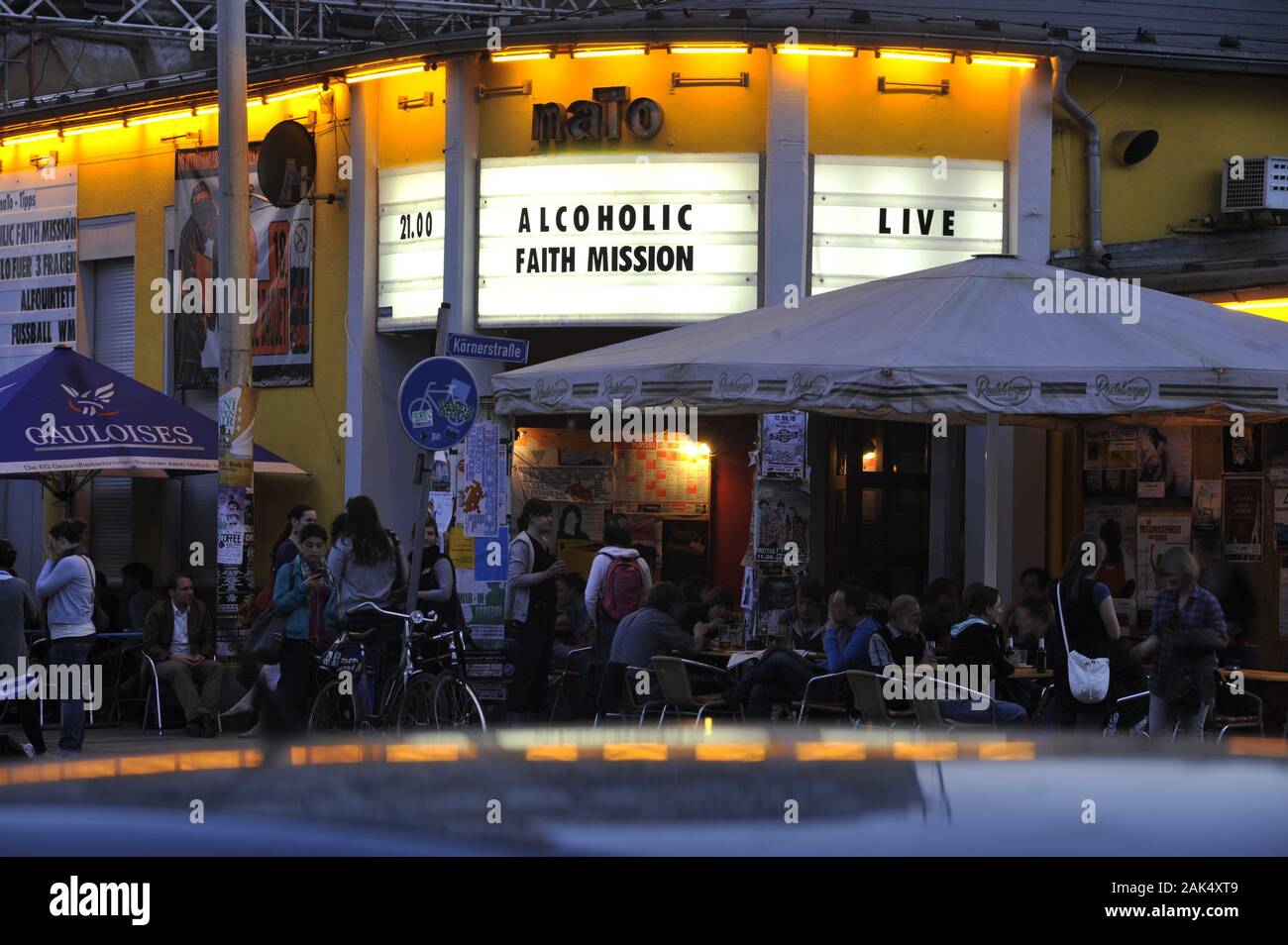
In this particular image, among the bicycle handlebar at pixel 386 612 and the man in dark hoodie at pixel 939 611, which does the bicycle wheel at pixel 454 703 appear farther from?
the man in dark hoodie at pixel 939 611

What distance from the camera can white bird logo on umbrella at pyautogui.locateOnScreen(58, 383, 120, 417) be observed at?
16.6 m

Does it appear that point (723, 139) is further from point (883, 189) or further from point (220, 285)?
point (220, 285)

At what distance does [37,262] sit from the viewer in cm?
2162

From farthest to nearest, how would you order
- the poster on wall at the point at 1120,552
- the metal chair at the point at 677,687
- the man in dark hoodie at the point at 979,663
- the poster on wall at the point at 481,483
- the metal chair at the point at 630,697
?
the poster on wall at the point at 481,483, the poster on wall at the point at 1120,552, the metal chair at the point at 630,697, the metal chair at the point at 677,687, the man in dark hoodie at the point at 979,663

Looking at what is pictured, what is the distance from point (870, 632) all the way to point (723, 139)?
282 inches

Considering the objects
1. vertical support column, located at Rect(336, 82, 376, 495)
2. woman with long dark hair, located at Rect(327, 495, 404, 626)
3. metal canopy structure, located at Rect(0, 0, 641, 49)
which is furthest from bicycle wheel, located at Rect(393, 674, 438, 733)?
metal canopy structure, located at Rect(0, 0, 641, 49)

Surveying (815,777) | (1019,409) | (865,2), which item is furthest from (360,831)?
(865,2)

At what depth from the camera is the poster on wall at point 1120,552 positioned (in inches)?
622

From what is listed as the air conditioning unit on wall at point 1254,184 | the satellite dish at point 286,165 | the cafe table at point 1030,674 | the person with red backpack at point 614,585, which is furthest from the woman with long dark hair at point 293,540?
the air conditioning unit on wall at point 1254,184

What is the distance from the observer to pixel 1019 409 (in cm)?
963

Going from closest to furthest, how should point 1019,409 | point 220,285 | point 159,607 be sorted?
point 1019,409 → point 220,285 → point 159,607

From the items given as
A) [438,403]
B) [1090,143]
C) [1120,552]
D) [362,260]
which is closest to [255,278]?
[362,260]

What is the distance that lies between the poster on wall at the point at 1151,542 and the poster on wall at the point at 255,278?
27.8 feet

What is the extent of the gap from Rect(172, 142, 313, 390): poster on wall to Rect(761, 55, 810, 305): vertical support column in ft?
16.6
